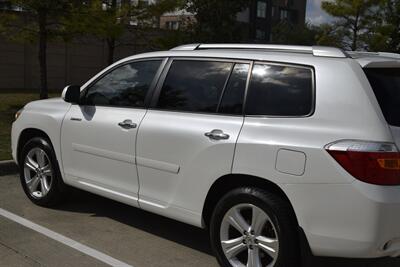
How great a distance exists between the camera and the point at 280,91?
159 inches

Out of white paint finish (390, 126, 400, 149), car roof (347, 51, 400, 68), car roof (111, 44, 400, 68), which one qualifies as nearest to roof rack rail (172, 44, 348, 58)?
car roof (111, 44, 400, 68)

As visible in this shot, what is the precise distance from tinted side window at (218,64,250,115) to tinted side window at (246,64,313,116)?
0.07m

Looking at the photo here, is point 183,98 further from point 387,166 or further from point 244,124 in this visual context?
point 387,166

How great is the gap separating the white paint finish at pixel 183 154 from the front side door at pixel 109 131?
0.55 feet

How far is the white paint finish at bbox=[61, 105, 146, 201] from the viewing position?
15.9 ft

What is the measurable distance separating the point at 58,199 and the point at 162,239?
1431mm

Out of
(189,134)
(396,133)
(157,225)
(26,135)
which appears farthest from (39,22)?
(396,133)

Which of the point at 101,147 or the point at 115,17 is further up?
the point at 115,17

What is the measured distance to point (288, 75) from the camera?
4035mm

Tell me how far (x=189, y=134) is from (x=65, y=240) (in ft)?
5.21

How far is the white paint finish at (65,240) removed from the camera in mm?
4491

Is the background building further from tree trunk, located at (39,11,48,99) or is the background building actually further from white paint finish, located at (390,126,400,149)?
white paint finish, located at (390,126,400,149)

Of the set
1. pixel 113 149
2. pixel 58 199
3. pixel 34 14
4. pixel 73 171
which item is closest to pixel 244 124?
pixel 113 149

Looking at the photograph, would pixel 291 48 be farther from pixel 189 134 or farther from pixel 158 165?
pixel 158 165
